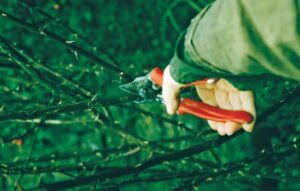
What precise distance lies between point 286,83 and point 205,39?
187cm

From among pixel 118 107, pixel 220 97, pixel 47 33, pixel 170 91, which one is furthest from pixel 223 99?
pixel 118 107

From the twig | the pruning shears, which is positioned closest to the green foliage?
the twig

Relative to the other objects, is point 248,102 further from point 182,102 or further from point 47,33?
point 47,33

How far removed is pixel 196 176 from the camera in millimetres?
1933

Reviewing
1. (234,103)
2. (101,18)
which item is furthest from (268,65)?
(101,18)

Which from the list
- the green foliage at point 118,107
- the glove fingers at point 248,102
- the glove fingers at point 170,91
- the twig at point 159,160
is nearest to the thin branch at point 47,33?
the glove fingers at point 170,91

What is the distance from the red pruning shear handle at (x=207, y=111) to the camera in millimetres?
1507

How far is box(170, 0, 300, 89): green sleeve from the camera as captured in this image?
40.0 inches

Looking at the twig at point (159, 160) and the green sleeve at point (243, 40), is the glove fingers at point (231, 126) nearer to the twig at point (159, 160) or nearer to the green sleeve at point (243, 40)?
the twig at point (159, 160)

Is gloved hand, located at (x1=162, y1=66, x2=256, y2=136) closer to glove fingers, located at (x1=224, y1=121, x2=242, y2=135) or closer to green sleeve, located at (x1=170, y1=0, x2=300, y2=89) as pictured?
glove fingers, located at (x1=224, y1=121, x2=242, y2=135)

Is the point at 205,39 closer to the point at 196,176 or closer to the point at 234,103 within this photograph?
the point at 234,103

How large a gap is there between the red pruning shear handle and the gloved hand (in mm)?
A: 28

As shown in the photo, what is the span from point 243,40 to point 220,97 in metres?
0.61

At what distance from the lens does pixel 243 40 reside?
1.07m
